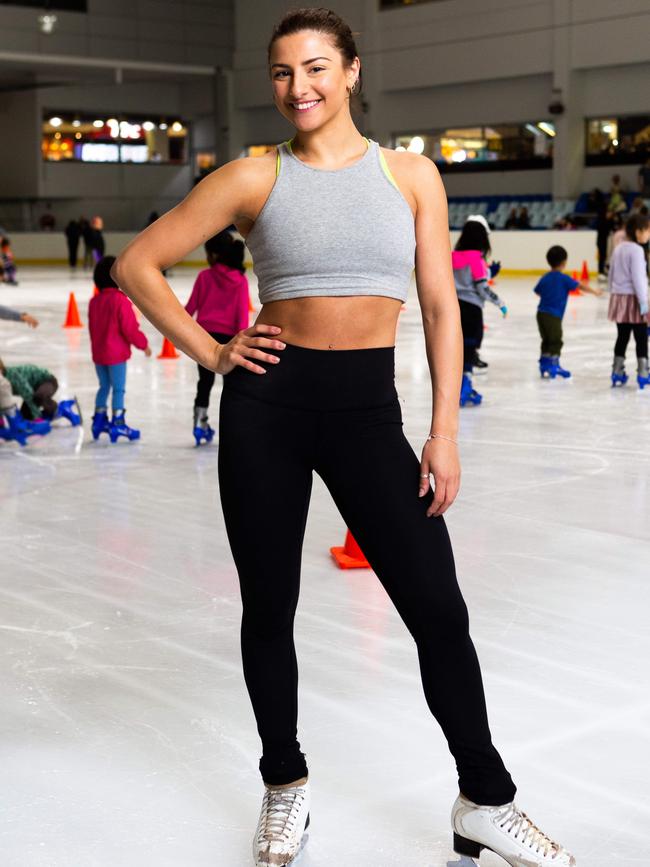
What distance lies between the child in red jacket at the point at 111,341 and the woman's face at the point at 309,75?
476 cm

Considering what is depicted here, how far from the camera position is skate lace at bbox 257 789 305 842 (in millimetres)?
2332

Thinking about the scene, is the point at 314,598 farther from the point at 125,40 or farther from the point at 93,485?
the point at 125,40

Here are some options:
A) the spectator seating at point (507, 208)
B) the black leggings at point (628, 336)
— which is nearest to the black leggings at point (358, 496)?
the black leggings at point (628, 336)

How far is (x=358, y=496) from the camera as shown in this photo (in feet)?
7.23

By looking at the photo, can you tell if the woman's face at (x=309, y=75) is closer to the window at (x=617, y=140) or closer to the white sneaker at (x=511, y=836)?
the white sneaker at (x=511, y=836)

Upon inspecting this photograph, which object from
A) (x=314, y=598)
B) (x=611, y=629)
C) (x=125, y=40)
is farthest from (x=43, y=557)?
(x=125, y=40)

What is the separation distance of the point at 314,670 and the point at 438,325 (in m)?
1.43

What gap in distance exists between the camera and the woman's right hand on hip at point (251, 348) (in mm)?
2156

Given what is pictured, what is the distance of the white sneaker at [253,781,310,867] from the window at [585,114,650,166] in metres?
27.4

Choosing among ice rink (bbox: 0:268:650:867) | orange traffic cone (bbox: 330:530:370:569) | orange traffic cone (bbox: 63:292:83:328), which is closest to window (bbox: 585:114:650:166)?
orange traffic cone (bbox: 63:292:83:328)

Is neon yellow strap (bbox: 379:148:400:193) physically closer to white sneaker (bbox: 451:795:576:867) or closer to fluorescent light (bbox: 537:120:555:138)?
white sneaker (bbox: 451:795:576:867)

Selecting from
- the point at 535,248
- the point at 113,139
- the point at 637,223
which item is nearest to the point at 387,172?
the point at 637,223

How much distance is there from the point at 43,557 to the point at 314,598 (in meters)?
1.16

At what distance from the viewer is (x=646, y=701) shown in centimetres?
314
